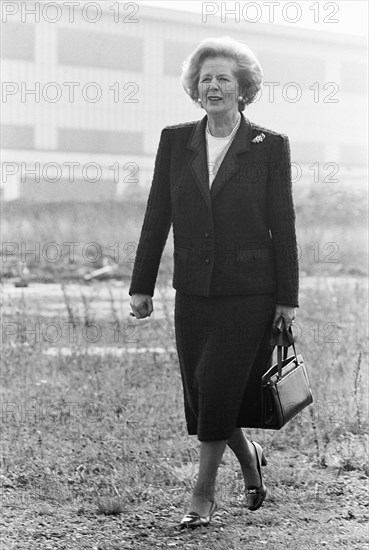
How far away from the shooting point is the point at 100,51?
10.3m

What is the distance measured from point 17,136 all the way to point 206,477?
23.2ft

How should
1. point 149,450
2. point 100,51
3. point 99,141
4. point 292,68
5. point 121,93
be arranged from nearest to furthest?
point 149,450, point 100,51, point 292,68, point 99,141, point 121,93

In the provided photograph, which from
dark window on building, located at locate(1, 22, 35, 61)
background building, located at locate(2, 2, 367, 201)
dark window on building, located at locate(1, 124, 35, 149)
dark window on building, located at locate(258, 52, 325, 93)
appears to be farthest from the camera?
dark window on building, located at locate(258, 52, 325, 93)

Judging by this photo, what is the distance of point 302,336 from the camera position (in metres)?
6.85

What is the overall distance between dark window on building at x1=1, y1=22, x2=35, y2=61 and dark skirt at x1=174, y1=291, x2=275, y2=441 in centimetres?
635

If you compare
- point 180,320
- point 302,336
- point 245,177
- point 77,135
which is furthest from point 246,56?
point 77,135

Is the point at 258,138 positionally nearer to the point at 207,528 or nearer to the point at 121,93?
the point at 207,528

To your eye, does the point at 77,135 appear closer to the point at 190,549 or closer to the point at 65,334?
the point at 65,334

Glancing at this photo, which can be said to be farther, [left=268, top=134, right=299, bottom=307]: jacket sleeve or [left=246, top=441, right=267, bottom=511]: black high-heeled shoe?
[left=246, top=441, right=267, bottom=511]: black high-heeled shoe

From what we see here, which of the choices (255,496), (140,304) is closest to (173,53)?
(140,304)

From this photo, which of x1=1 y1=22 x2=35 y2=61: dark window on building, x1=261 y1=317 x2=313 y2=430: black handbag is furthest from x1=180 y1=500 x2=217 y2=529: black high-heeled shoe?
x1=1 y1=22 x2=35 y2=61: dark window on building

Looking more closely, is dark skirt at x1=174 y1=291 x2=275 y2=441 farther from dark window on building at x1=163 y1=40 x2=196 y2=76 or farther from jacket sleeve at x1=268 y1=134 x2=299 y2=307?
dark window on building at x1=163 y1=40 x2=196 y2=76

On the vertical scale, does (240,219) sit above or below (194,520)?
above

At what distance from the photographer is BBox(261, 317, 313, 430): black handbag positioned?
11.6 feet
